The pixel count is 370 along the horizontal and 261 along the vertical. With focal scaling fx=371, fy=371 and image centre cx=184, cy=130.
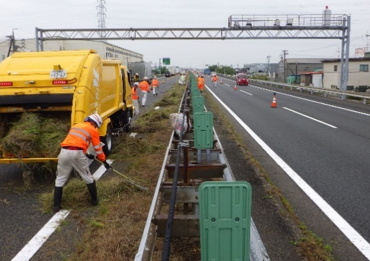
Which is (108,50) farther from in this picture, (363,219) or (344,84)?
(363,219)

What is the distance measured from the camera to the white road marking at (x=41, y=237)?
4.45 metres

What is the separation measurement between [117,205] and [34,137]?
2437 mm

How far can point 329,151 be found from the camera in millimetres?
9422

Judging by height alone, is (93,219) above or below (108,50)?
below

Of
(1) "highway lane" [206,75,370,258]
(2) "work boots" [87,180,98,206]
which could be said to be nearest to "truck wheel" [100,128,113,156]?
(2) "work boots" [87,180,98,206]

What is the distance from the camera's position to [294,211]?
555 cm

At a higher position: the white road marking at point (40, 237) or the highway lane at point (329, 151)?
the highway lane at point (329, 151)

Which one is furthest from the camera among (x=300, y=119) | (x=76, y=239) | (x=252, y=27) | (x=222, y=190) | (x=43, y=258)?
(x=252, y=27)

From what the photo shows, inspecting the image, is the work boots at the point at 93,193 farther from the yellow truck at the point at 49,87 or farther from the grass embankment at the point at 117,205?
the yellow truck at the point at 49,87

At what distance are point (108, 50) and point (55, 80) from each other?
58.7 metres

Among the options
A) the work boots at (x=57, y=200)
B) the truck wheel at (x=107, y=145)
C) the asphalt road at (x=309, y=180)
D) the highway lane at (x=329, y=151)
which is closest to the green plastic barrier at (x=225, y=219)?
the asphalt road at (x=309, y=180)

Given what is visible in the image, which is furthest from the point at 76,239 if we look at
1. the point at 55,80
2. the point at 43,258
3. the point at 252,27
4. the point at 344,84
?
the point at 252,27

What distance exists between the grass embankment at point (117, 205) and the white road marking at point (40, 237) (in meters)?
0.15

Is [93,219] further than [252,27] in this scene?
No
